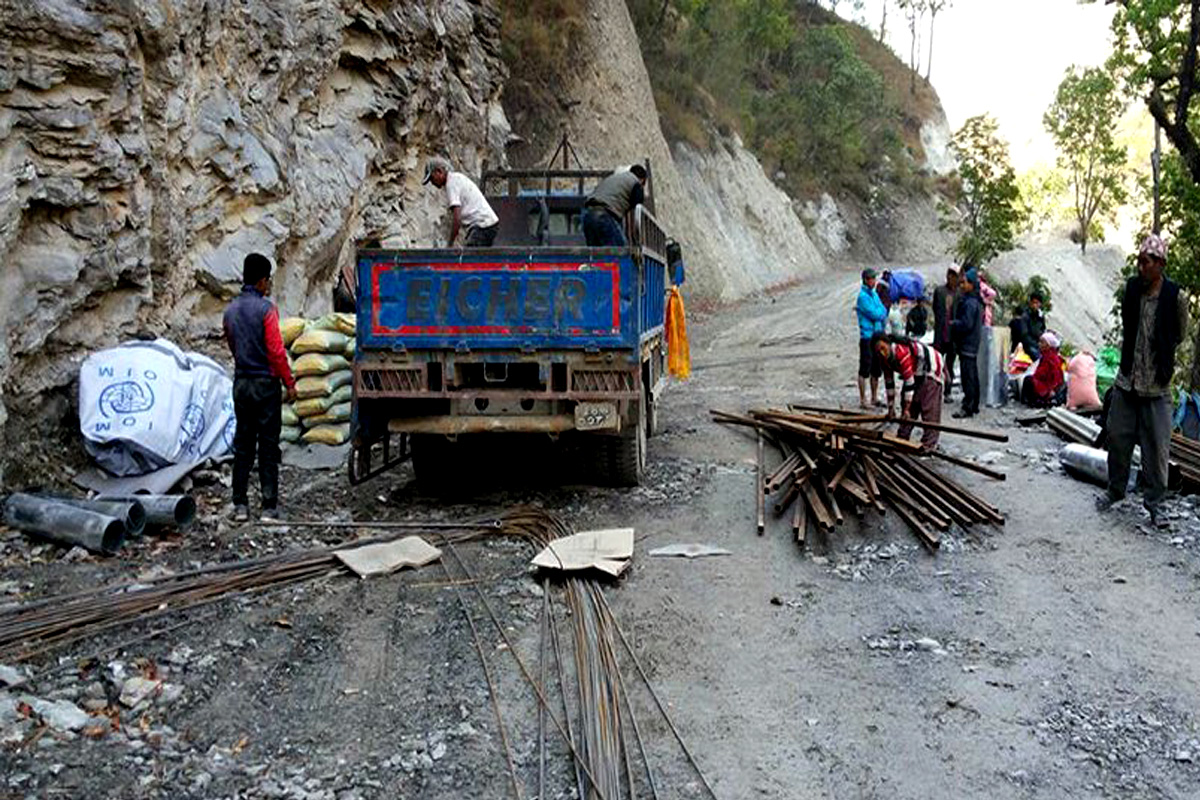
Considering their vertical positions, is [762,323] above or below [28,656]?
above

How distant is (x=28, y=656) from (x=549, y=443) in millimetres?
4817

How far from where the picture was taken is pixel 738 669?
4.59m

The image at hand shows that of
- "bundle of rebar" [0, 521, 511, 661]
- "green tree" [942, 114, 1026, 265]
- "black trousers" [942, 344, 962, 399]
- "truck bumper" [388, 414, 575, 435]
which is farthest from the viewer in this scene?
"green tree" [942, 114, 1026, 265]

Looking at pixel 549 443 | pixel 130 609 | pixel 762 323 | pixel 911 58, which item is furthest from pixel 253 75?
pixel 911 58

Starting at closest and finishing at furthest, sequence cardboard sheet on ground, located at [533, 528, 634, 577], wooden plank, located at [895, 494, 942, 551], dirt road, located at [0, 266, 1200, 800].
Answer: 1. dirt road, located at [0, 266, 1200, 800]
2. cardboard sheet on ground, located at [533, 528, 634, 577]
3. wooden plank, located at [895, 494, 942, 551]

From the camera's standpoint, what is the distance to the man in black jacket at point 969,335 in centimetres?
1123

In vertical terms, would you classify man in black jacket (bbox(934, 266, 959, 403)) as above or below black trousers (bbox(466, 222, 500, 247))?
below

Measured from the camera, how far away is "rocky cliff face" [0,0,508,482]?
7.43 m

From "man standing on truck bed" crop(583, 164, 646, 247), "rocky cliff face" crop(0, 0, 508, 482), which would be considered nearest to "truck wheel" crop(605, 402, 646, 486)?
"man standing on truck bed" crop(583, 164, 646, 247)

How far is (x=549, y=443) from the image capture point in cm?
873

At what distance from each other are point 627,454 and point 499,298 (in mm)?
1658

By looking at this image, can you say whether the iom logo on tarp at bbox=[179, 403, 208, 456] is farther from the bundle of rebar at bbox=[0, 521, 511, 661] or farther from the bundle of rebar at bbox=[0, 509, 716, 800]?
the bundle of rebar at bbox=[0, 521, 511, 661]

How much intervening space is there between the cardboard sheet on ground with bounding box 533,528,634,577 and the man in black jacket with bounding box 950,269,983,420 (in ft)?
20.5

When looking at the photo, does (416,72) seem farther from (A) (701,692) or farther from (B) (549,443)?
(A) (701,692)
